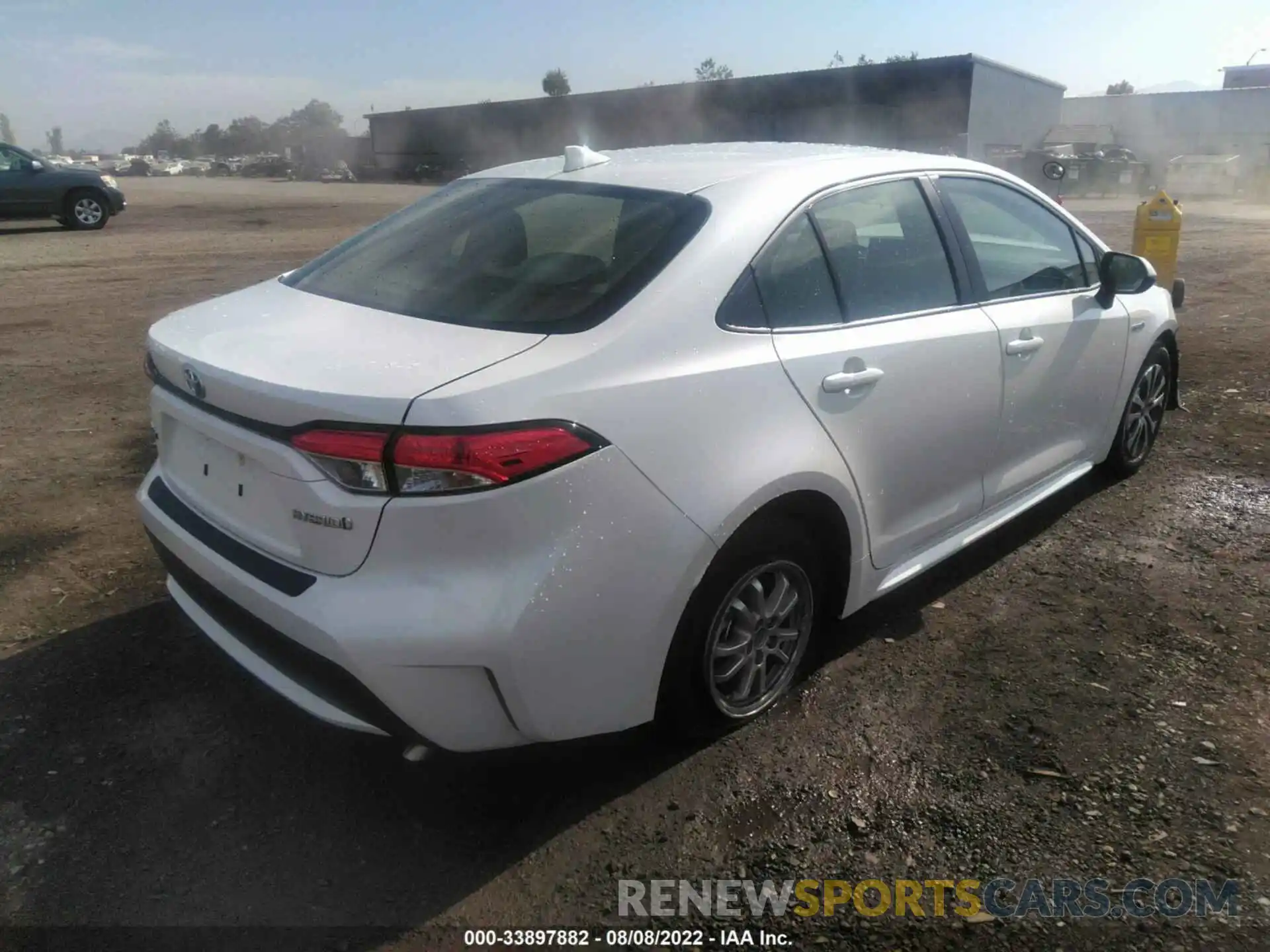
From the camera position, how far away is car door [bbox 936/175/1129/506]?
345 cm

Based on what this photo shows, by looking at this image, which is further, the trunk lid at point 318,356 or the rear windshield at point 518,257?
the rear windshield at point 518,257

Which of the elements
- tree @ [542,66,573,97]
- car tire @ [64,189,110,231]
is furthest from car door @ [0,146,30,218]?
tree @ [542,66,573,97]

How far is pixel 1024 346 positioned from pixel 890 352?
0.84 meters

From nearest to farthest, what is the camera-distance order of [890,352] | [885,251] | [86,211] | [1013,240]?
[890,352], [885,251], [1013,240], [86,211]

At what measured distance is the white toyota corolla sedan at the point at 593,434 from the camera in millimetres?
2086

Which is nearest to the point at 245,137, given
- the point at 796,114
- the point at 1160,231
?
the point at 796,114

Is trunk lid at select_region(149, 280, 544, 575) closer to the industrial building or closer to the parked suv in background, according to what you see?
the parked suv in background

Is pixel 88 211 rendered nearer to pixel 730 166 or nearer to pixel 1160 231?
pixel 1160 231

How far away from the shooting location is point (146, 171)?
60.4 m

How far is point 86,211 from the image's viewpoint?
689 inches

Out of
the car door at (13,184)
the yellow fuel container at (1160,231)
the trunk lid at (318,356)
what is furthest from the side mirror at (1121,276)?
the car door at (13,184)

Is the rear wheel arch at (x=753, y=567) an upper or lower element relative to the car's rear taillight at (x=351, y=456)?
lower

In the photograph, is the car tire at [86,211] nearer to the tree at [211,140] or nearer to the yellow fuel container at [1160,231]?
the yellow fuel container at [1160,231]

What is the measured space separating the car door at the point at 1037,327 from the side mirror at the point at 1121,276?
4 cm
